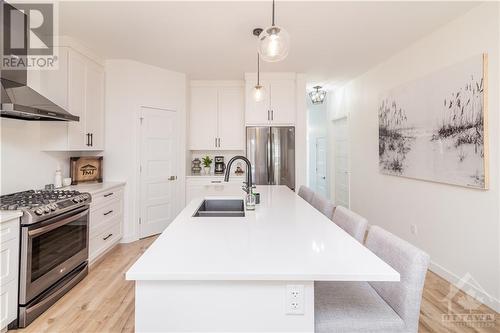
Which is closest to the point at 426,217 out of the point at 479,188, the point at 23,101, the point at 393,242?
the point at 479,188

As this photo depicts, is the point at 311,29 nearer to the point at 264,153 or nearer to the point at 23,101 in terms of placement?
the point at 264,153

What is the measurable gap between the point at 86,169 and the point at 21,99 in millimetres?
1419

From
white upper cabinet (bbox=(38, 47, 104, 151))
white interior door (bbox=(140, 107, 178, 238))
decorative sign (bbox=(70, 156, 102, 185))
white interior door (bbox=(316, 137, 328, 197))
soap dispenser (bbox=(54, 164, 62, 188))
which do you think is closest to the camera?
white upper cabinet (bbox=(38, 47, 104, 151))

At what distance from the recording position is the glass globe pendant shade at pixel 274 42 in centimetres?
160

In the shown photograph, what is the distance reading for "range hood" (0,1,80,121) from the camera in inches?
79.0

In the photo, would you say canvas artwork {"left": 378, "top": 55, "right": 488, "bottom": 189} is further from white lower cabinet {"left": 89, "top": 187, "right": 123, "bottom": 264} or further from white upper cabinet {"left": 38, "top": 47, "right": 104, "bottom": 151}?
Answer: white upper cabinet {"left": 38, "top": 47, "right": 104, "bottom": 151}

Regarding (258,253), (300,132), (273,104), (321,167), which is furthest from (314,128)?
(258,253)

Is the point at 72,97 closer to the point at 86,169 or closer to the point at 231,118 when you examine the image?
the point at 86,169

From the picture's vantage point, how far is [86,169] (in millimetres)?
3422

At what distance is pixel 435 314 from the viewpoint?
2057mm

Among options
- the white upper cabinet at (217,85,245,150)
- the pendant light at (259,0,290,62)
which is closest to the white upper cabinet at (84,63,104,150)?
the white upper cabinet at (217,85,245,150)

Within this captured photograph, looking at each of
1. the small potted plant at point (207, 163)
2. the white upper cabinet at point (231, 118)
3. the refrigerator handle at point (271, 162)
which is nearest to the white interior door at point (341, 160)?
the refrigerator handle at point (271, 162)

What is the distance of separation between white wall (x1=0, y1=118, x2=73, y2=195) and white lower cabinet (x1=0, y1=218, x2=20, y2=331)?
0.88m

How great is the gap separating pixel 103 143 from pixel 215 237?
125 inches
